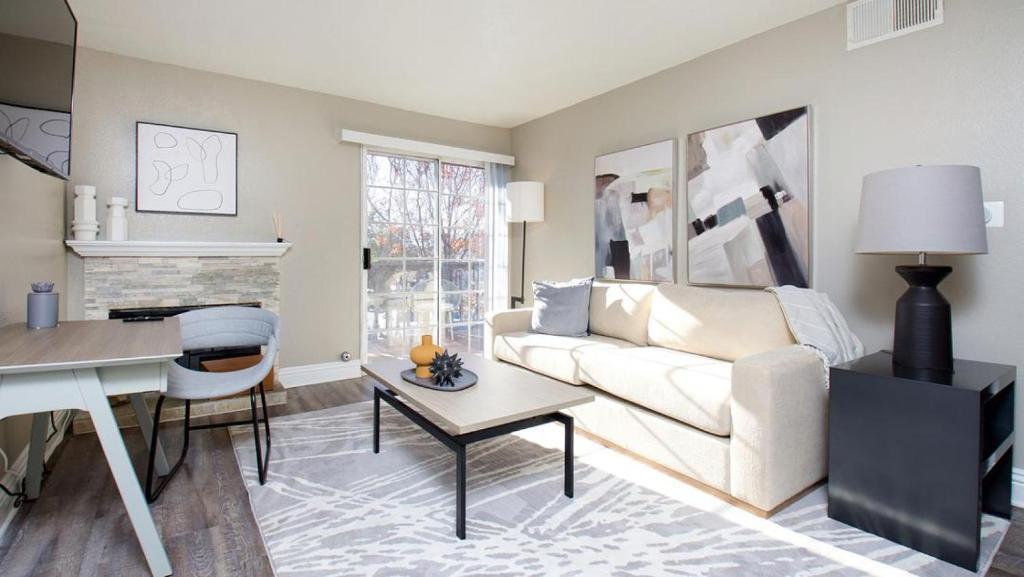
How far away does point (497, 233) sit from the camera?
509 centimetres

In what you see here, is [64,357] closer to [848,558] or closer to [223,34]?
[223,34]

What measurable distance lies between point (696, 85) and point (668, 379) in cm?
214

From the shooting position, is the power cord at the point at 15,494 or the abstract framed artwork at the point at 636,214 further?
the abstract framed artwork at the point at 636,214

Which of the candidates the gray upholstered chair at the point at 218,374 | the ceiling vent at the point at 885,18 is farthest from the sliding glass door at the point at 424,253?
the ceiling vent at the point at 885,18

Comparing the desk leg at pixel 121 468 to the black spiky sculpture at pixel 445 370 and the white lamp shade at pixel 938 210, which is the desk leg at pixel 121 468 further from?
the white lamp shade at pixel 938 210

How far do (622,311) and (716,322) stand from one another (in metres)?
0.79

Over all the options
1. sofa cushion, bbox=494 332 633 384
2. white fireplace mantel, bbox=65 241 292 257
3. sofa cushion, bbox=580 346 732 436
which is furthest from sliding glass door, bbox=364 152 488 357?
sofa cushion, bbox=580 346 732 436

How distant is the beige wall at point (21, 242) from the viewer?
2160mm

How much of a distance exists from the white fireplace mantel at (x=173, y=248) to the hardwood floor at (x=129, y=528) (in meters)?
1.30

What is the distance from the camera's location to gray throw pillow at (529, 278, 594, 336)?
363cm

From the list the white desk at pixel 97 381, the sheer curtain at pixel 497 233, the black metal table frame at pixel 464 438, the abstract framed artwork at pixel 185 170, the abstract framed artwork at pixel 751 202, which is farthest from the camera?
the sheer curtain at pixel 497 233

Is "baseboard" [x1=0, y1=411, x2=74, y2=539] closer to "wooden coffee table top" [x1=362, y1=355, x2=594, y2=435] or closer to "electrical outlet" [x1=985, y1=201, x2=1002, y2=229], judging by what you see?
"wooden coffee table top" [x1=362, y1=355, x2=594, y2=435]

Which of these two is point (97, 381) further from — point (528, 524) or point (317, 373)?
point (317, 373)

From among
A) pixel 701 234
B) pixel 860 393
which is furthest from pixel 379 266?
pixel 860 393
